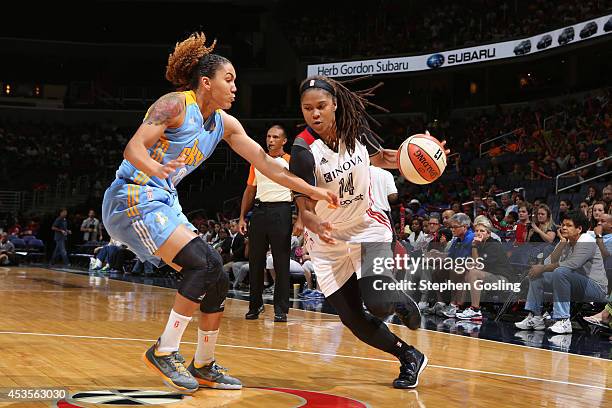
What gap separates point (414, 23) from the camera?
1133 inches

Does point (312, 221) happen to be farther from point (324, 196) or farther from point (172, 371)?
point (172, 371)

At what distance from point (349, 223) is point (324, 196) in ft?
1.97

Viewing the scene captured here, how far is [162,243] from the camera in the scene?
4.25 m

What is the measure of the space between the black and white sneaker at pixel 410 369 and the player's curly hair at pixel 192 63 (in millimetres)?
2130

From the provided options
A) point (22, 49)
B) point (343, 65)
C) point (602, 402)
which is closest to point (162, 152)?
point (602, 402)

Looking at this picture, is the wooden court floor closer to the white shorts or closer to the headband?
the white shorts

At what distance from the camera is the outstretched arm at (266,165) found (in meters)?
4.30

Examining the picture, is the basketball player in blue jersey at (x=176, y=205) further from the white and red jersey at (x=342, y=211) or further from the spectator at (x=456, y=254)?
the spectator at (x=456, y=254)

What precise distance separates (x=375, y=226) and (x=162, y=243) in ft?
4.63

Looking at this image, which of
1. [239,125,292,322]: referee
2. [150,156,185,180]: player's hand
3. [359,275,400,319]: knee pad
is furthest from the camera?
[239,125,292,322]: referee

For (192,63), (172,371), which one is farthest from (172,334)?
(192,63)

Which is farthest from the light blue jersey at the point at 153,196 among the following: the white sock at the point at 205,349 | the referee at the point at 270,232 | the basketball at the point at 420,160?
the referee at the point at 270,232

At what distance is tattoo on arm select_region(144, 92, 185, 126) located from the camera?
4.16 meters

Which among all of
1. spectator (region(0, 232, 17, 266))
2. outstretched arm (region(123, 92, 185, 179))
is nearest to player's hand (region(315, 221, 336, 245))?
outstretched arm (region(123, 92, 185, 179))
